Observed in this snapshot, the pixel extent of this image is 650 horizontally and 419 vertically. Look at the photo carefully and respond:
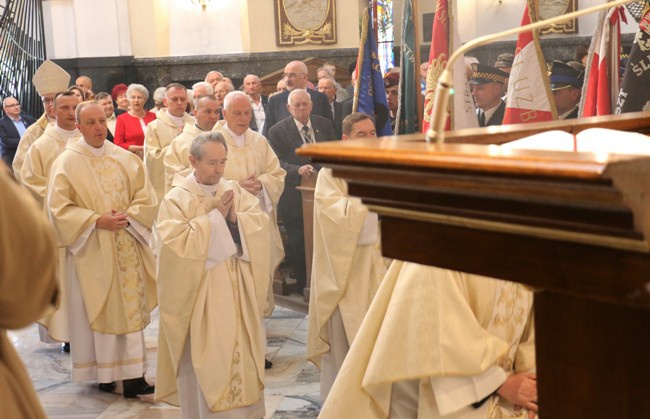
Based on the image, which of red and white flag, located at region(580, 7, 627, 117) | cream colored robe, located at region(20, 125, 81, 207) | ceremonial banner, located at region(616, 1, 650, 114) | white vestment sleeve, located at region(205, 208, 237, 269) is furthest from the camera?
cream colored robe, located at region(20, 125, 81, 207)

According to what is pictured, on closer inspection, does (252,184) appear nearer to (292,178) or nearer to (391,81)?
(292,178)

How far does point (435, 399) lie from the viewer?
9.21 feet

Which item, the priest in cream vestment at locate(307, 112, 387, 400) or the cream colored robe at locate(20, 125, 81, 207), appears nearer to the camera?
the priest in cream vestment at locate(307, 112, 387, 400)

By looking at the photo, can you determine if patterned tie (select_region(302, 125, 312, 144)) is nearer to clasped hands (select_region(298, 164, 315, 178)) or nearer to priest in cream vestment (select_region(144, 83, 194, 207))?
clasped hands (select_region(298, 164, 315, 178))

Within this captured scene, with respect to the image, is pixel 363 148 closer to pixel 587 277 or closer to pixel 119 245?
pixel 587 277

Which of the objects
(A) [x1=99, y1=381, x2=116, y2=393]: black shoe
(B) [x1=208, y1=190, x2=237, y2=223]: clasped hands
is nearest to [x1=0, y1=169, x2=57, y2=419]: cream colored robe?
(B) [x1=208, y1=190, x2=237, y2=223]: clasped hands

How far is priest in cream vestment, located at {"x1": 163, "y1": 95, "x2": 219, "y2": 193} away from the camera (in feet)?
24.9

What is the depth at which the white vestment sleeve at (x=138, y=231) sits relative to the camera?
631 centimetres

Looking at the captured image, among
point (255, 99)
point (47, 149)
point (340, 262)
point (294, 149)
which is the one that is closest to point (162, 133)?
point (294, 149)

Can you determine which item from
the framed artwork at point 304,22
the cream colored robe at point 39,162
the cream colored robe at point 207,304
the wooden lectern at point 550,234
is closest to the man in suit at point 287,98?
the cream colored robe at point 39,162

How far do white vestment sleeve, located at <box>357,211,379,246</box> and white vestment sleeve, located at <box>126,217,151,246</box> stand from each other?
5.79 ft

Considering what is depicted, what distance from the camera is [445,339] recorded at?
2.70 meters

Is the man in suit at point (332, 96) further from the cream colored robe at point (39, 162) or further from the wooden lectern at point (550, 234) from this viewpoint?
the wooden lectern at point (550, 234)

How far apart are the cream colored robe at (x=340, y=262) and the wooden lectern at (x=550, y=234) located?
3.69 meters
